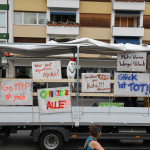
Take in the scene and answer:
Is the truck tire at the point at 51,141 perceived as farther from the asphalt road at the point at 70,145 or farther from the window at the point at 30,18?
the window at the point at 30,18

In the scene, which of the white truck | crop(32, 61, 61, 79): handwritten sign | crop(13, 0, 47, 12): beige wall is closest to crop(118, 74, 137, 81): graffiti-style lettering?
the white truck

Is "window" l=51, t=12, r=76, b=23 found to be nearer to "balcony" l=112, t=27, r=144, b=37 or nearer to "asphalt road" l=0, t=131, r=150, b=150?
"balcony" l=112, t=27, r=144, b=37

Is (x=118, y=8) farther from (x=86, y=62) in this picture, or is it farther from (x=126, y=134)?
(x=126, y=134)

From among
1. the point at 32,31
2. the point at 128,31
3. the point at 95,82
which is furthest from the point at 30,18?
the point at 95,82

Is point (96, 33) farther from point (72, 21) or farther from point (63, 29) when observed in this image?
point (63, 29)

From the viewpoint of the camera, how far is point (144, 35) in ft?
69.4

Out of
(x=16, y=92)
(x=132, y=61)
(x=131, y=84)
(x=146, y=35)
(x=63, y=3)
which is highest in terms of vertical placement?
(x=63, y=3)

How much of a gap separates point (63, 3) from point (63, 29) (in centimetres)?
244

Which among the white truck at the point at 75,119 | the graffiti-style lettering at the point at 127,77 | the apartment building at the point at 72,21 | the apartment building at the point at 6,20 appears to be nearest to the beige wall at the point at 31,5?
the apartment building at the point at 72,21

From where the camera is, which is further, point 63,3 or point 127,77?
point 63,3

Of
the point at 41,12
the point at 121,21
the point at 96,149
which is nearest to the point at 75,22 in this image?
the point at 41,12

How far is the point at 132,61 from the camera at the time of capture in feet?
19.0

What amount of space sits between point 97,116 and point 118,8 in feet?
57.6

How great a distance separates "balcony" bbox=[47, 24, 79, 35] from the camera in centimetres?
2056
